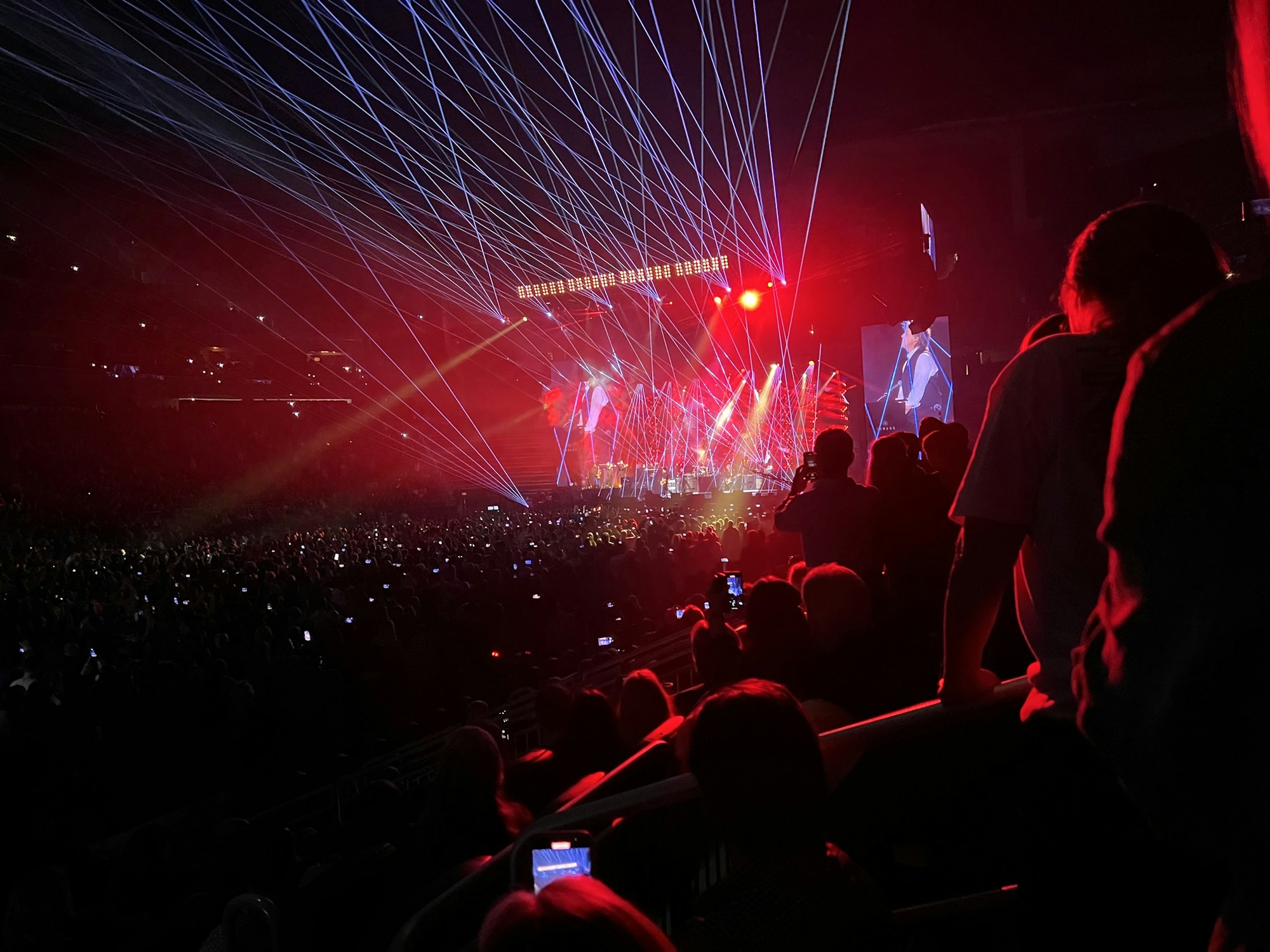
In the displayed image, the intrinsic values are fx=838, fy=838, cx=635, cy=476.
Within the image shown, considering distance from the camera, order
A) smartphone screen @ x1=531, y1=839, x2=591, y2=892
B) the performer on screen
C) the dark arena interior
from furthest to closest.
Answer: the performer on screen, smartphone screen @ x1=531, y1=839, x2=591, y2=892, the dark arena interior

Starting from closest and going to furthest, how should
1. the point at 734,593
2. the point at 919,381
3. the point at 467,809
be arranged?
the point at 467,809 → the point at 734,593 → the point at 919,381

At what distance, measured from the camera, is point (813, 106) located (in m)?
9.71

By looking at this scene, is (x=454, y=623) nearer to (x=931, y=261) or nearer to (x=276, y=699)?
(x=276, y=699)

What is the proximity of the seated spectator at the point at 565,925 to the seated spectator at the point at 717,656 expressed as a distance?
2410 millimetres

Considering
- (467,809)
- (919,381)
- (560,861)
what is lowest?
(467,809)

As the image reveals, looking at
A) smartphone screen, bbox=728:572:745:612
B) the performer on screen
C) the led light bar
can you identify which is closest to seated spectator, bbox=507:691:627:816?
smartphone screen, bbox=728:572:745:612

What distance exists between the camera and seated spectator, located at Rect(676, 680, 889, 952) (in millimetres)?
1344

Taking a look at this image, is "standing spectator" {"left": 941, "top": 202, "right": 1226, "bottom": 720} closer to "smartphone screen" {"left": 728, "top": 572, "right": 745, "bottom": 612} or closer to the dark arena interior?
the dark arena interior

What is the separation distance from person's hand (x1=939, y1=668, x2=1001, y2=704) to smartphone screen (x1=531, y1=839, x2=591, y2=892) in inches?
32.1

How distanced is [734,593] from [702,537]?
17.8 feet

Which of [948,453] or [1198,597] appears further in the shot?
[948,453]

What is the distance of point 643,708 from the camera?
3.96 meters

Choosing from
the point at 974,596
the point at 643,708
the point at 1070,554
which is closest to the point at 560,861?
the point at 974,596

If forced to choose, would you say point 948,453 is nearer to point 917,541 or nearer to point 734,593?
point 917,541
